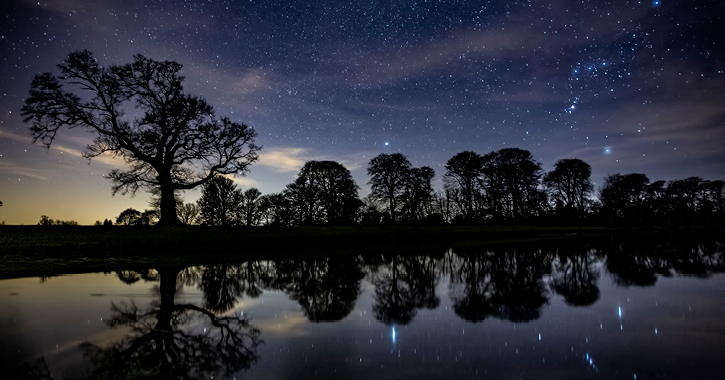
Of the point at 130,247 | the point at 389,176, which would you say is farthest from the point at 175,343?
the point at 389,176

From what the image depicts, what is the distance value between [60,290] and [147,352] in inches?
302

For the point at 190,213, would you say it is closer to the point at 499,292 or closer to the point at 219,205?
the point at 219,205

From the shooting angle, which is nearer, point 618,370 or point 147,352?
point 618,370

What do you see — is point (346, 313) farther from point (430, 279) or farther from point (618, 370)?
point (430, 279)

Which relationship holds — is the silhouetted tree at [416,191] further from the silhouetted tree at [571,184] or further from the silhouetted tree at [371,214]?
the silhouetted tree at [571,184]

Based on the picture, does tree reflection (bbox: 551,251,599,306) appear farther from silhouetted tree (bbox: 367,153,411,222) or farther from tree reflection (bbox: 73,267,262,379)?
silhouetted tree (bbox: 367,153,411,222)

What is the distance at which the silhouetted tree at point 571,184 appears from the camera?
7931 cm

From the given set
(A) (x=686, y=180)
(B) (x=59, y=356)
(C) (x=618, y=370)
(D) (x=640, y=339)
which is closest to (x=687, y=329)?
(D) (x=640, y=339)

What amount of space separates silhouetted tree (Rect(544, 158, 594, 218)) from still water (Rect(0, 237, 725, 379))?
74.9m

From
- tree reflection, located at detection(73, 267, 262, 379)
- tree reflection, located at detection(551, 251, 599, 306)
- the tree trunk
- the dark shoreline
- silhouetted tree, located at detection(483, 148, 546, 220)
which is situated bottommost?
tree reflection, located at detection(551, 251, 599, 306)

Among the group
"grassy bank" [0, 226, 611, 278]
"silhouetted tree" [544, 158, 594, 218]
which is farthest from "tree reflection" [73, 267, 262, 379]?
"silhouetted tree" [544, 158, 594, 218]

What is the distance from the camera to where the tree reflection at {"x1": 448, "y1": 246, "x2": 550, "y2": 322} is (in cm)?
781

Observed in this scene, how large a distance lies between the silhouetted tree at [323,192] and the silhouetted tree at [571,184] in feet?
151

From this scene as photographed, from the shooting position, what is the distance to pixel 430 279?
13141 mm
